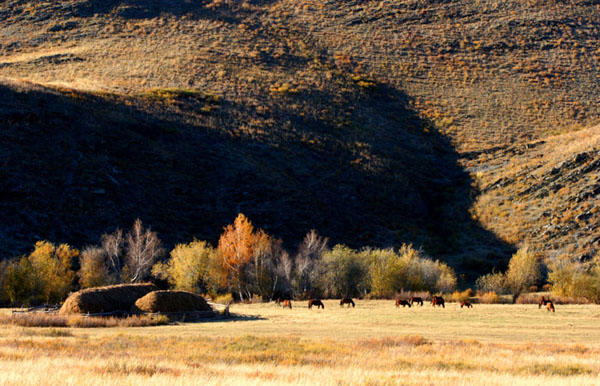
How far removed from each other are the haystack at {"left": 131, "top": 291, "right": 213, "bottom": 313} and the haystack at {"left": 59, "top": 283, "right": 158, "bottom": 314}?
89 cm

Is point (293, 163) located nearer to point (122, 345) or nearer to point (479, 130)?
point (479, 130)

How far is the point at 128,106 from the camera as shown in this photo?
274 ft

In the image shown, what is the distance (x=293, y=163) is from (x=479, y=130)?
31.6m

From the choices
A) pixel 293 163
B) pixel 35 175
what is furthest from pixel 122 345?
pixel 293 163

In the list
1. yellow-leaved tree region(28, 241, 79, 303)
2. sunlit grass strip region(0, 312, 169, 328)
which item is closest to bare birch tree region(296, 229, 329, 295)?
yellow-leaved tree region(28, 241, 79, 303)

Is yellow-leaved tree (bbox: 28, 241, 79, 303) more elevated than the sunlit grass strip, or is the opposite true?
yellow-leaved tree (bbox: 28, 241, 79, 303)

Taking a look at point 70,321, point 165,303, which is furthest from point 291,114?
point 70,321

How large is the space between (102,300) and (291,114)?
58959 mm

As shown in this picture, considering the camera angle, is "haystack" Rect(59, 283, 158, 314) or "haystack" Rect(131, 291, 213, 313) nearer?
"haystack" Rect(59, 283, 158, 314)

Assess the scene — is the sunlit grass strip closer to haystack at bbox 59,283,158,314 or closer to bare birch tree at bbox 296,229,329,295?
haystack at bbox 59,283,158,314

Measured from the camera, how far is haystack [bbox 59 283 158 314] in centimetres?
3450

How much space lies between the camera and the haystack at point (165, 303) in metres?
36.0

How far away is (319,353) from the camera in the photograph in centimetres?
A: 2088

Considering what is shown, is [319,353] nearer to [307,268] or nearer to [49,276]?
[49,276]
